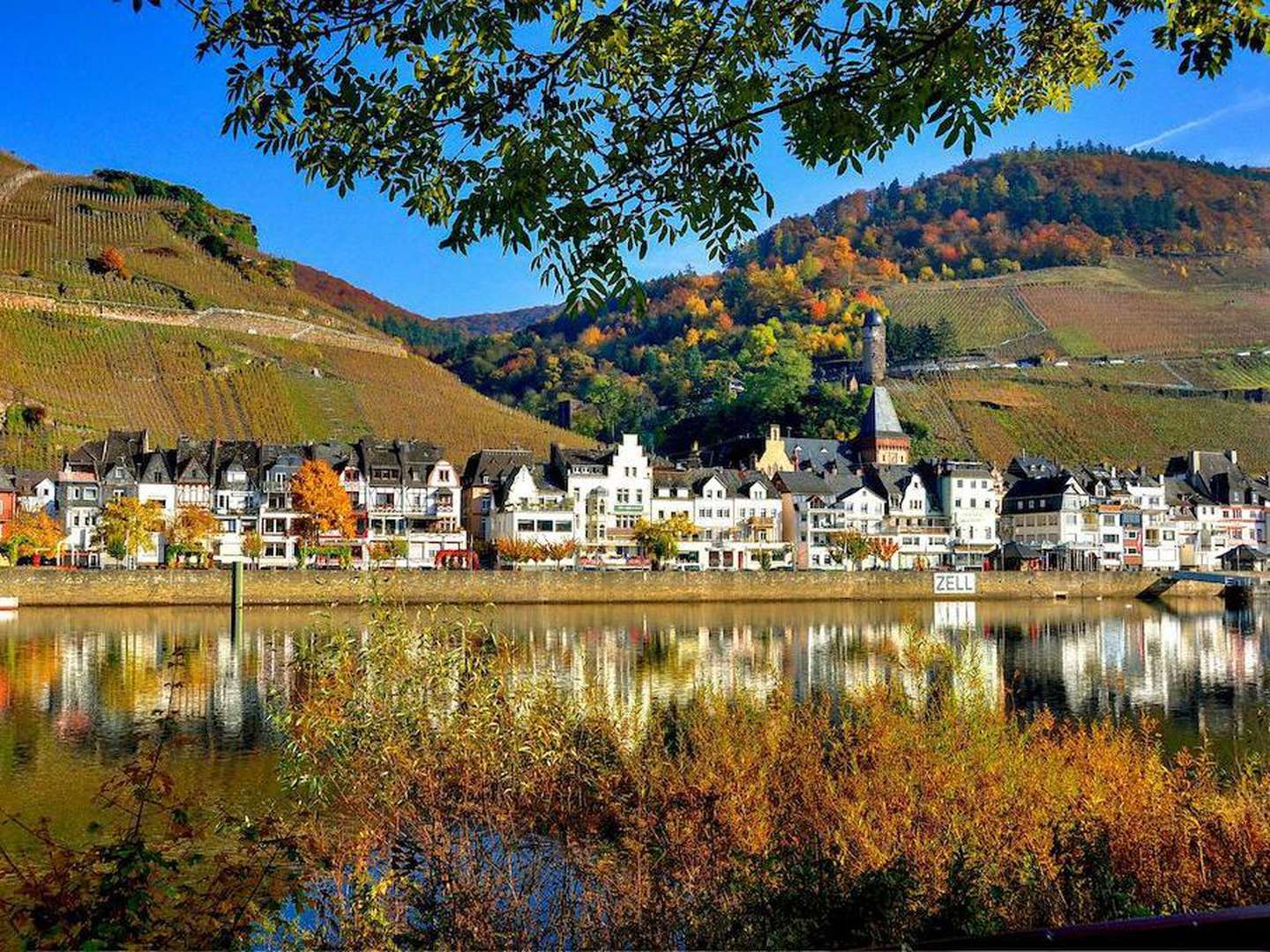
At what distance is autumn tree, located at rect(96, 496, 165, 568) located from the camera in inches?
3312

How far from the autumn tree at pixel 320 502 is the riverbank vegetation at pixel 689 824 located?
243ft

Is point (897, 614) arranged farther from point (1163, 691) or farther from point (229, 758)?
point (229, 758)

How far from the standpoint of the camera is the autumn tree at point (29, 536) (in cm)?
8019

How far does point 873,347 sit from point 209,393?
99.1 metres

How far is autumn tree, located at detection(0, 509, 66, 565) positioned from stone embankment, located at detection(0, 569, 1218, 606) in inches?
435

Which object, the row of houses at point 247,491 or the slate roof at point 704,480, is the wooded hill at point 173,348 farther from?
the slate roof at point 704,480

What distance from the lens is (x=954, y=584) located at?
9006 cm

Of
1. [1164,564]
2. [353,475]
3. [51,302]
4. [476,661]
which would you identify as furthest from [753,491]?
[476,661]

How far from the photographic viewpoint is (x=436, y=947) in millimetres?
11391

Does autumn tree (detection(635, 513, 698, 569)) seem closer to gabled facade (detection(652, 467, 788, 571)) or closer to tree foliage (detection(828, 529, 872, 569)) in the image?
gabled facade (detection(652, 467, 788, 571))

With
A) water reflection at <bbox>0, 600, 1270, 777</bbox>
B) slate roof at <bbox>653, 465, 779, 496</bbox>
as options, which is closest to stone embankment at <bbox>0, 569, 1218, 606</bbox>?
water reflection at <bbox>0, 600, 1270, 777</bbox>

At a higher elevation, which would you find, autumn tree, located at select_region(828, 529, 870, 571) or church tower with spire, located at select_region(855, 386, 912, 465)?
church tower with spire, located at select_region(855, 386, 912, 465)

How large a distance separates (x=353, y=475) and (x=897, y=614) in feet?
148

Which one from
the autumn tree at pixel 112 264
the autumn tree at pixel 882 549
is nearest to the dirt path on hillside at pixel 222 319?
the autumn tree at pixel 112 264
